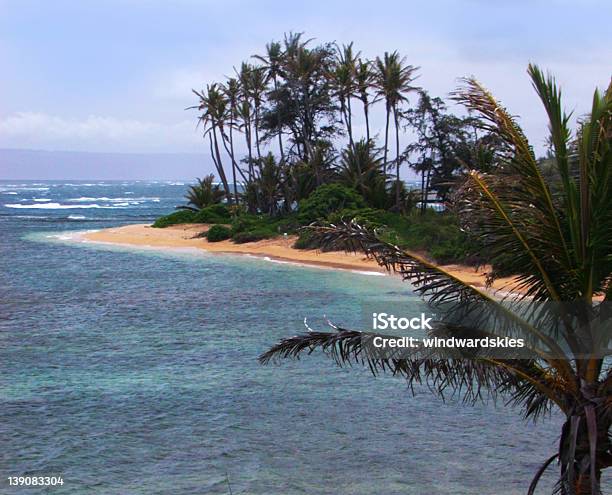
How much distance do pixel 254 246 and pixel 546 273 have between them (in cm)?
3681

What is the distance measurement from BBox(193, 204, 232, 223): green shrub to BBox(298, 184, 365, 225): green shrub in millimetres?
13001

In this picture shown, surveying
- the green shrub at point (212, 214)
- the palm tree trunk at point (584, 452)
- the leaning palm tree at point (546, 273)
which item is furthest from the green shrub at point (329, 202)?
the palm tree trunk at point (584, 452)

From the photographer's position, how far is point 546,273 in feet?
25.3

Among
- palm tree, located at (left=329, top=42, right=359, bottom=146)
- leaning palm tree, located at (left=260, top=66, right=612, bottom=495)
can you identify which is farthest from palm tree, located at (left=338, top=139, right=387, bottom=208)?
leaning palm tree, located at (left=260, top=66, right=612, bottom=495)

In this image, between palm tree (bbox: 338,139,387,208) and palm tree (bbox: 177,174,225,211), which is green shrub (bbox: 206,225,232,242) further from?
palm tree (bbox: 177,174,225,211)

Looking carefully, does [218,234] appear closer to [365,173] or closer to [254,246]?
[254,246]

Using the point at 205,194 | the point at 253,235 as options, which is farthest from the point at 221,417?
the point at 205,194

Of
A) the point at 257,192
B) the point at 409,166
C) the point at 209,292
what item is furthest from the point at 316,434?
the point at 257,192

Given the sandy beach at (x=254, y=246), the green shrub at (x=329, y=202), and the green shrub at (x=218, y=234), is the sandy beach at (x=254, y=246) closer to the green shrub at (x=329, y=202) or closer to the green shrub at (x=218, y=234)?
the green shrub at (x=218, y=234)

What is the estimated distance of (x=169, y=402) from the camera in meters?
15.4

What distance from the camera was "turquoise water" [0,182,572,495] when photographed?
11.8 m

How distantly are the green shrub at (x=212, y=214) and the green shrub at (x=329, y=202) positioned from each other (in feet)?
42.7

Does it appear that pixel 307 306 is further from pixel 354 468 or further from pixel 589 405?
pixel 589 405

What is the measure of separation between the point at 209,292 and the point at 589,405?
75.9 feet
